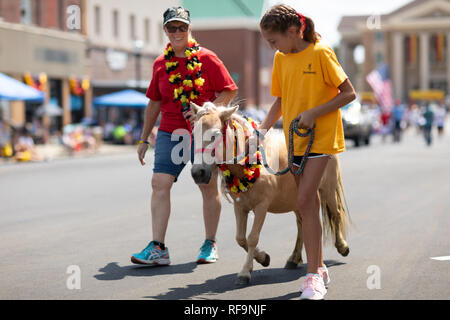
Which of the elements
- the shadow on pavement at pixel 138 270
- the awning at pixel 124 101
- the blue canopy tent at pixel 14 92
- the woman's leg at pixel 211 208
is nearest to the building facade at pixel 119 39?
the awning at pixel 124 101

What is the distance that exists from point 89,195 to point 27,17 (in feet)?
79.5

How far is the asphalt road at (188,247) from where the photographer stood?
549 centimetres

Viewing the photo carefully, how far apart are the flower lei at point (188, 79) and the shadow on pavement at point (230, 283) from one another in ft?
4.91

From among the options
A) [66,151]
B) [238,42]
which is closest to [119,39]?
[66,151]

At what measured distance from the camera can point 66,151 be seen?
2677 centimetres

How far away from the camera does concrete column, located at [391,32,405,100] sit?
4304 inches

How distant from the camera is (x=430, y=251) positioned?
7.04m

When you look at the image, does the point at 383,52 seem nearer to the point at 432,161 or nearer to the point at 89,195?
the point at 432,161

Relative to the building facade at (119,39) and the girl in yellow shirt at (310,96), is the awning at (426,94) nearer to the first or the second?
the building facade at (119,39)

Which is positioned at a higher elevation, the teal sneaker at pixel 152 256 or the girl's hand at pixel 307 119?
the girl's hand at pixel 307 119

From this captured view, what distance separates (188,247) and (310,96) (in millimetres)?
2767

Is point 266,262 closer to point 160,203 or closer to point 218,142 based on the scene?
point 160,203

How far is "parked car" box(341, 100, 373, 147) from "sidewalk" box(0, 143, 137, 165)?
8.56 meters
